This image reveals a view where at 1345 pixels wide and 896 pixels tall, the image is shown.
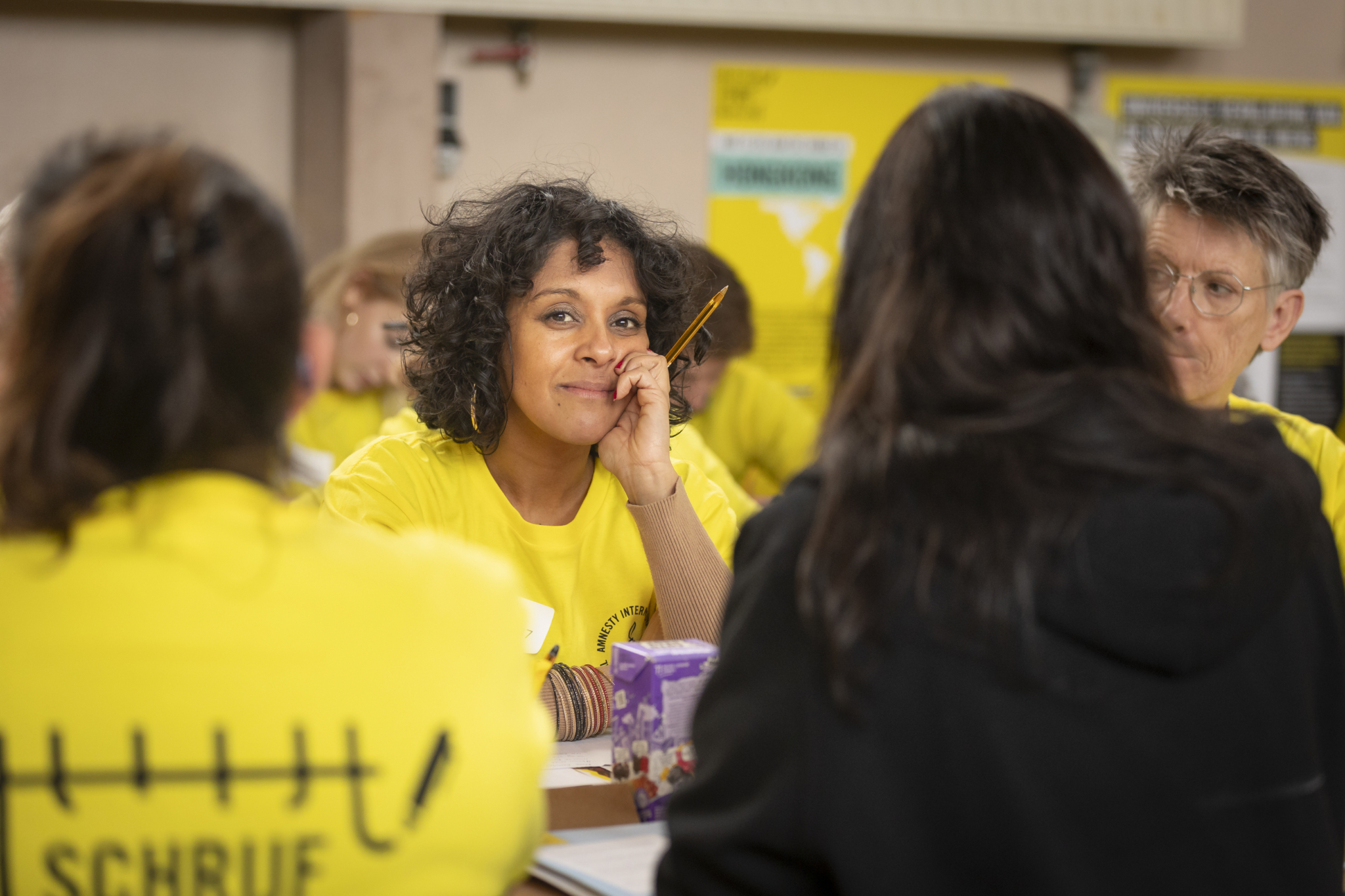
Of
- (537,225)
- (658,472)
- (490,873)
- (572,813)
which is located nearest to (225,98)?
(537,225)

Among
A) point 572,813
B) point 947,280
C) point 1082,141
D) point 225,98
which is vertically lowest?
point 572,813

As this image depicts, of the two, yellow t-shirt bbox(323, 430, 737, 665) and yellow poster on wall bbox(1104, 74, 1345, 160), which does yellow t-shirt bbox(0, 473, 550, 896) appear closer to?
yellow t-shirt bbox(323, 430, 737, 665)

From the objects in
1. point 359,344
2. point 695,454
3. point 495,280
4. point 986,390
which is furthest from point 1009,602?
point 359,344

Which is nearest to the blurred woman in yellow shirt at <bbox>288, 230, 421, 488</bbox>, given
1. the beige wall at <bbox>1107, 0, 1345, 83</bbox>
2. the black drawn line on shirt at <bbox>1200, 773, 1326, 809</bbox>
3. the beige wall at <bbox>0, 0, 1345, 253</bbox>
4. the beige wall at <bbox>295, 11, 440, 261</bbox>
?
the beige wall at <bbox>295, 11, 440, 261</bbox>

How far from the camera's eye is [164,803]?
816 mm

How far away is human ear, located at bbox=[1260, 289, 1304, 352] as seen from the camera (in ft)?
5.84

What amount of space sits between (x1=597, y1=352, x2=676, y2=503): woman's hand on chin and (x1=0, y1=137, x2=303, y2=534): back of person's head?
1.02 meters

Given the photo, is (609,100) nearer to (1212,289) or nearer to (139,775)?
(1212,289)

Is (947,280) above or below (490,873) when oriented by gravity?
above

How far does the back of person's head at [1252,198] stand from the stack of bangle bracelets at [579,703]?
3.26 feet

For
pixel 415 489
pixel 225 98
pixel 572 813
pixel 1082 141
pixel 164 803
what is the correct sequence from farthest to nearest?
pixel 225 98 < pixel 415 489 < pixel 572 813 < pixel 1082 141 < pixel 164 803

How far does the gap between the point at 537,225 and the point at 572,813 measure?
3.32ft

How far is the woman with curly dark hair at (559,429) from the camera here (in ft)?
5.97

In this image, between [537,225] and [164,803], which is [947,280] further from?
[537,225]
